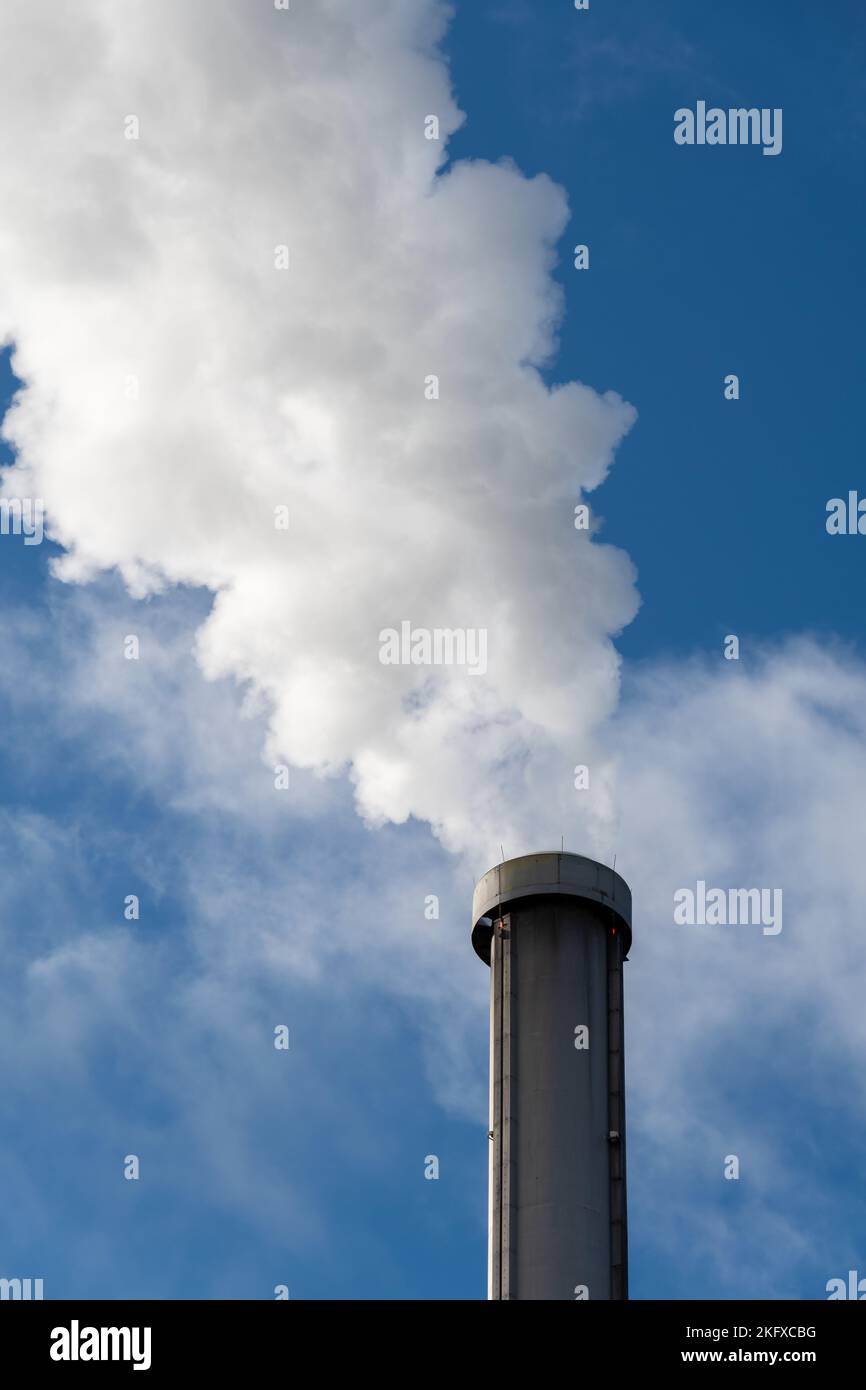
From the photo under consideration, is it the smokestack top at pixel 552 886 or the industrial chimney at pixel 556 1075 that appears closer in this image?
the industrial chimney at pixel 556 1075

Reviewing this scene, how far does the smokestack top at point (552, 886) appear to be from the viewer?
6781cm

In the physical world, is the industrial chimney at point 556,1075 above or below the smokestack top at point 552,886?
below

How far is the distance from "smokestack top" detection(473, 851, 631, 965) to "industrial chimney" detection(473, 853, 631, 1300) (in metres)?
0.03

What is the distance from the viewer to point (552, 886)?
222ft

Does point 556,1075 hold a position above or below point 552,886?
A: below

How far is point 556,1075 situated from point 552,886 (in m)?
6.45

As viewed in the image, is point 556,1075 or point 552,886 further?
point 552,886

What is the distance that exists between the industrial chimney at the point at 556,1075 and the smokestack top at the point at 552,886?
0.03 metres

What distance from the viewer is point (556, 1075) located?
212ft

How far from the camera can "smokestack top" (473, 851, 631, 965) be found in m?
67.8

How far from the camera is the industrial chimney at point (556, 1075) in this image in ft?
204
